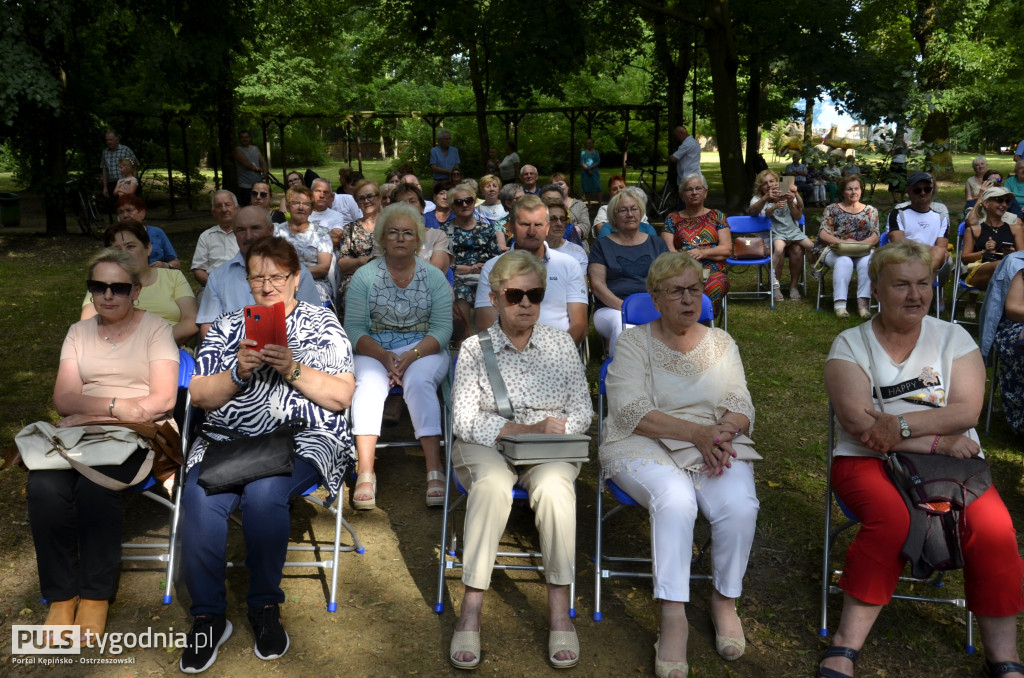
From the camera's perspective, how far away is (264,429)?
12.8 feet

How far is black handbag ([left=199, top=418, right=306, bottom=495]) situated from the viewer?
346 cm

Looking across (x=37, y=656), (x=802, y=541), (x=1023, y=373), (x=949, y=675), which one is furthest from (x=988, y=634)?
(x=37, y=656)

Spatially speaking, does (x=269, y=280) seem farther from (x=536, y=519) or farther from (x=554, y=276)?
(x=554, y=276)

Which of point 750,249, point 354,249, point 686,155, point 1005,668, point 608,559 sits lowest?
point 1005,668

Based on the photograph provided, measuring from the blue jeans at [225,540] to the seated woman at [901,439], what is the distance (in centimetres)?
223

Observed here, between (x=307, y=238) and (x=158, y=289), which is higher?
(x=307, y=238)

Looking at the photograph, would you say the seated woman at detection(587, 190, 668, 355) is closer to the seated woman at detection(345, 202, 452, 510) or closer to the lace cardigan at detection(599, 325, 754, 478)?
the seated woman at detection(345, 202, 452, 510)

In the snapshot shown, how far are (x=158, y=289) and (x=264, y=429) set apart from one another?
6.30 ft

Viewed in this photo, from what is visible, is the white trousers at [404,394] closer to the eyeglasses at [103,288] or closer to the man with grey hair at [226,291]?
the man with grey hair at [226,291]

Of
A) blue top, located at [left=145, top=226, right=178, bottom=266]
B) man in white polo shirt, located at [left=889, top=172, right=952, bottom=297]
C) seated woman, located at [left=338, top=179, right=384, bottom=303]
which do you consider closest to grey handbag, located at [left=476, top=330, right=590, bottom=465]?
seated woman, located at [left=338, top=179, right=384, bottom=303]

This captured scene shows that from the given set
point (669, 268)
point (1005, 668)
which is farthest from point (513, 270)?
point (1005, 668)

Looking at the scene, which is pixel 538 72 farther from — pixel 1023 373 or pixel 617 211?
pixel 1023 373

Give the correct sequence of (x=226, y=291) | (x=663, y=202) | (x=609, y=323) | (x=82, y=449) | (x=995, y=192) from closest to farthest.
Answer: (x=82, y=449) < (x=226, y=291) < (x=609, y=323) < (x=995, y=192) < (x=663, y=202)

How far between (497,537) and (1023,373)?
3521 mm
